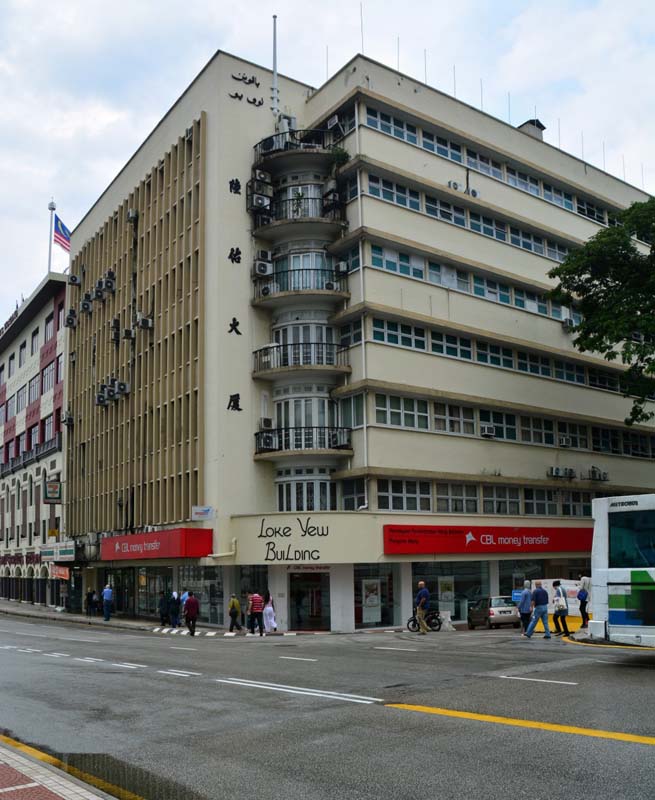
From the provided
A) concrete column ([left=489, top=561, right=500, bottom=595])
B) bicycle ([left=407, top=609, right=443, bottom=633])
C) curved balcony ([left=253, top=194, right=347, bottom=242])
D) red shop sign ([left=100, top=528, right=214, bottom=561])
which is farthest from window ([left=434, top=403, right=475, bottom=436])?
red shop sign ([left=100, top=528, right=214, bottom=561])

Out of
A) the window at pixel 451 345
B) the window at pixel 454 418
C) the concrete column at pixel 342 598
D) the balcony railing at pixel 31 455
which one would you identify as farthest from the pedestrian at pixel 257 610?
the balcony railing at pixel 31 455

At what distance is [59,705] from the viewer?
1234 centimetres

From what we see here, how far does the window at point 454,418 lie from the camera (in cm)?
3619

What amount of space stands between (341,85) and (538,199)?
12.1m

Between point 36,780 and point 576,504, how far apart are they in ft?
123

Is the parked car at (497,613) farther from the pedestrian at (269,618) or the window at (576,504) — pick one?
the window at (576,504)

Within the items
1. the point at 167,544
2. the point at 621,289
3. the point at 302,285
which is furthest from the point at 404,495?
the point at 621,289

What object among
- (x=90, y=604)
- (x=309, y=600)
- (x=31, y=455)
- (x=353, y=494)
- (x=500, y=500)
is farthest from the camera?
(x=31, y=455)

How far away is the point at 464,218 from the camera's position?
39156mm

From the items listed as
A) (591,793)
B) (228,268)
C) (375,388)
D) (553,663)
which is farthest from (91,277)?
(591,793)

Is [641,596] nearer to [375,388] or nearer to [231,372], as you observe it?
[375,388]

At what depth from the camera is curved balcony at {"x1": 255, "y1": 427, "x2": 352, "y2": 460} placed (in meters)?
33.7

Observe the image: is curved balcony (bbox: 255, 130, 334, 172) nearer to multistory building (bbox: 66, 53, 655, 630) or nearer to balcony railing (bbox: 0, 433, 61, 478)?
multistory building (bbox: 66, 53, 655, 630)

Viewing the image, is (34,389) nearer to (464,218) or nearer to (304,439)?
(304,439)
